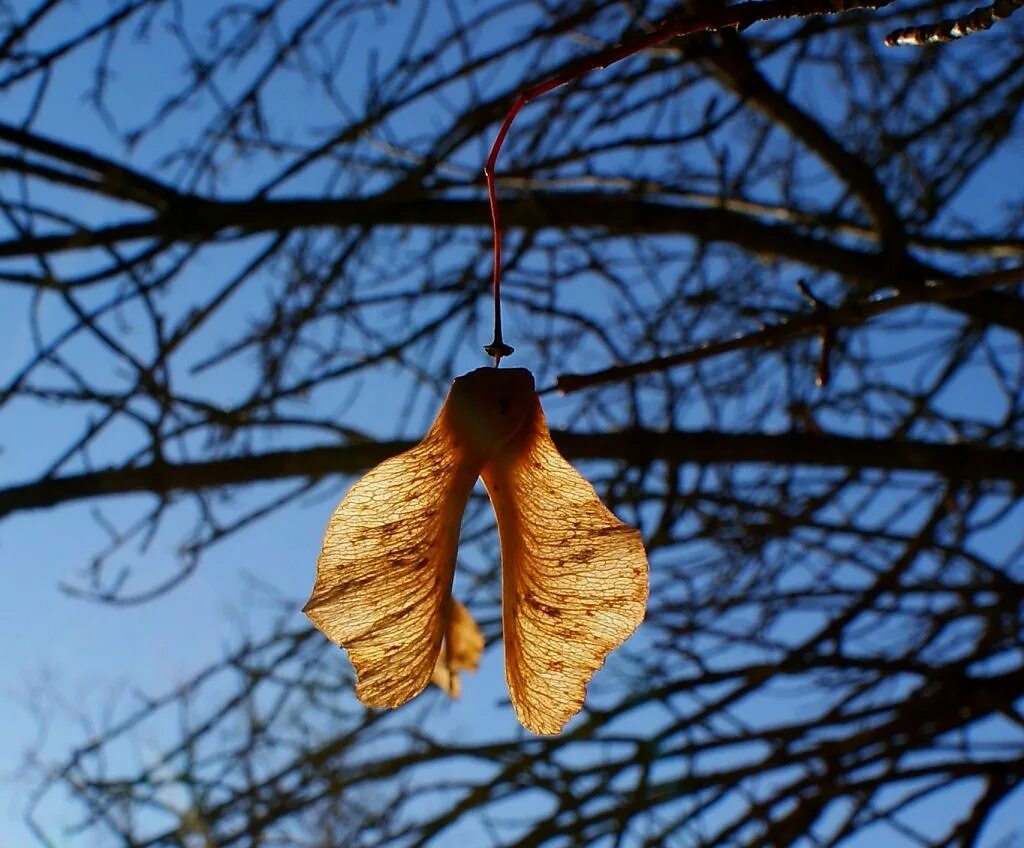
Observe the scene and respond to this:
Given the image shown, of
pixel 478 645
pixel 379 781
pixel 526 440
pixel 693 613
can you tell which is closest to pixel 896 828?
pixel 693 613

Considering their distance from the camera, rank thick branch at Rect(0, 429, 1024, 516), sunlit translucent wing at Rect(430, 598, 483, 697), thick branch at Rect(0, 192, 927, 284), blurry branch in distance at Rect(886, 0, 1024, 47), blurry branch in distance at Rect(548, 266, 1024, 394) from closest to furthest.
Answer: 1. blurry branch in distance at Rect(886, 0, 1024, 47)
2. blurry branch in distance at Rect(548, 266, 1024, 394)
3. sunlit translucent wing at Rect(430, 598, 483, 697)
4. thick branch at Rect(0, 429, 1024, 516)
5. thick branch at Rect(0, 192, 927, 284)

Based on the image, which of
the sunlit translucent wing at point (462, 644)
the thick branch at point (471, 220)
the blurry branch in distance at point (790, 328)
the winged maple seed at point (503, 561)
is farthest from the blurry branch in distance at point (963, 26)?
the thick branch at point (471, 220)

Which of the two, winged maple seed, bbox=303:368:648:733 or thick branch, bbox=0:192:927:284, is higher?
thick branch, bbox=0:192:927:284

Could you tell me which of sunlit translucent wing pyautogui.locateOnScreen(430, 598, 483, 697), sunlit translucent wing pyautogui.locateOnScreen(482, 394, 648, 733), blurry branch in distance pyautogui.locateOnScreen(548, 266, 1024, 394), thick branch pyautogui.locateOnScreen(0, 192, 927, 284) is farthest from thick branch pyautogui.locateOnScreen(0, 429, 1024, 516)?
sunlit translucent wing pyautogui.locateOnScreen(482, 394, 648, 733)

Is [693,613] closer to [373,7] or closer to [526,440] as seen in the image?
[373,7]

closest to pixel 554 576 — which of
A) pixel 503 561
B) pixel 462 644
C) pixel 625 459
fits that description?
pixel 503 561

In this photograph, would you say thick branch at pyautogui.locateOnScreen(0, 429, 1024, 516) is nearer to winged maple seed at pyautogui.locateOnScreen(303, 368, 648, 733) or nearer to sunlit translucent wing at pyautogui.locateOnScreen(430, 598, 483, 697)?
sunlit translucent wing at pyautogui.locateOnScreen(430, 598, 483, 697)

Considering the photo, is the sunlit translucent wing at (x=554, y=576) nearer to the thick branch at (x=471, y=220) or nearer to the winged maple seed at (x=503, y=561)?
the winged maple seed at (x=503, y=561)

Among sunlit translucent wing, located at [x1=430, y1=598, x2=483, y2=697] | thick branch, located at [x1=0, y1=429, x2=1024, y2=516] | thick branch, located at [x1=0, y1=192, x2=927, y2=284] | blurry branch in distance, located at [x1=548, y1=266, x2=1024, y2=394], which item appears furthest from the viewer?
thick branch, located at [x1=0, y1=192, x2=927, y2=284]
